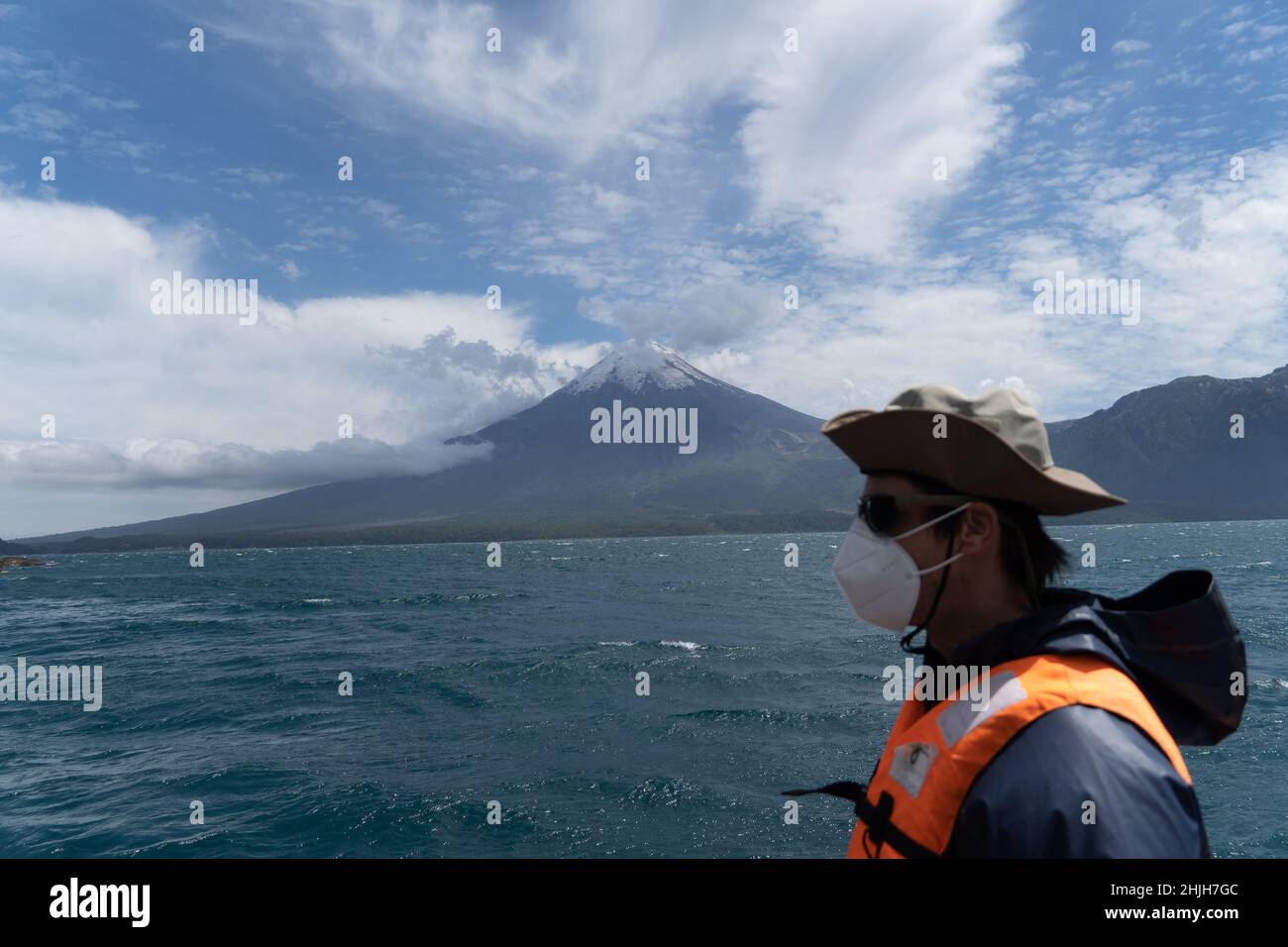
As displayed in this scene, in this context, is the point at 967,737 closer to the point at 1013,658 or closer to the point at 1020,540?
the point at 1013,658

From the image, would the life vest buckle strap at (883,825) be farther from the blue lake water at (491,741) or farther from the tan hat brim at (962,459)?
the blue lake water at (491,741)

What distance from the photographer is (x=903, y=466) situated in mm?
2375

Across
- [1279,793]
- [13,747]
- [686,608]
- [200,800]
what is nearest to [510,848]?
[200,800]

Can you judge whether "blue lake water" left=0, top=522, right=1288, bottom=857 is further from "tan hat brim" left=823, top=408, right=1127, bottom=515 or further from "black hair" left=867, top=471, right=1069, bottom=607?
"tan hat brim" left=823, top=408, right=1127, bottom=515

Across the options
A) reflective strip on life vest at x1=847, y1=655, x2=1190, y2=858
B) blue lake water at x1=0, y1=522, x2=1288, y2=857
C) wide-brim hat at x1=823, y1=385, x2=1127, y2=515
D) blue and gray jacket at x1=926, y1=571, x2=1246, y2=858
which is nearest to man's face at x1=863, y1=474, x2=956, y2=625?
wide-brim hat at x1=823, y1=385, x2=1127, y2=515

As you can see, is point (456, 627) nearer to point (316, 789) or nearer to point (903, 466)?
point (316, 789)

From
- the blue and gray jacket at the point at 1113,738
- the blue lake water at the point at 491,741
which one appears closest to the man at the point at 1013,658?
the blue and gray jacket at the point at 1113,738

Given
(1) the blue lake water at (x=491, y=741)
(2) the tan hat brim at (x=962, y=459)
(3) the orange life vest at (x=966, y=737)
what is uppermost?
(2) the tan hat brim at (x=962, y=459)

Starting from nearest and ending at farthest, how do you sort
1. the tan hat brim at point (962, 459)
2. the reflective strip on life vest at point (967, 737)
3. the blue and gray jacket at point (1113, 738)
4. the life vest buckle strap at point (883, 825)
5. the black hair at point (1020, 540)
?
the blue and gray jacket at point (1113, 738)
the reflective strip on life vest at point (967, 737)
the life vest buckle strap at point (883, 825)
the tan hat brim at point (962, 459)
the black hair at point (1020, 540)

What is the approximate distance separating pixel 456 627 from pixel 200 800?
2755 centimetres

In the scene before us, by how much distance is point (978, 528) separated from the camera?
2.29 m

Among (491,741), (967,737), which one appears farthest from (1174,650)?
(491,741)

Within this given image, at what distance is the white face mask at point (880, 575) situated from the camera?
96.2 inches

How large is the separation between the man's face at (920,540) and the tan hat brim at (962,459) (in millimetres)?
64
